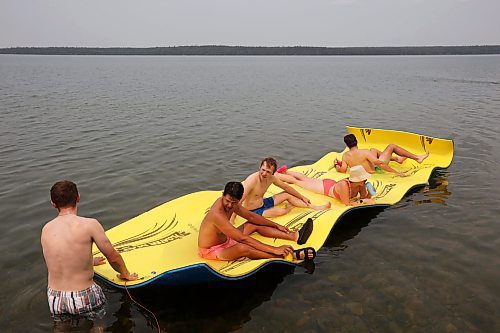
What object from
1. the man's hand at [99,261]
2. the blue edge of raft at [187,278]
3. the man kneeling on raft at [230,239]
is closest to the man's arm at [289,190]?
the man kneeling on raft at [230,239]

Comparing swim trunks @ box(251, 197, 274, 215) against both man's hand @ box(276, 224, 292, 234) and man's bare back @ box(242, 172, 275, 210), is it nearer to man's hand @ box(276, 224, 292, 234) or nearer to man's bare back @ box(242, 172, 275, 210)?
man's bare back @ box(242, 172, 275, 210)

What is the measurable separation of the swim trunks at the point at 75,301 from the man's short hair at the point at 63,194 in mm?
1059

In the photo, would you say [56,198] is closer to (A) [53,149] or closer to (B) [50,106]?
(A) [53,149]

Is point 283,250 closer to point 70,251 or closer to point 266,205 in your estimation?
point 266,205

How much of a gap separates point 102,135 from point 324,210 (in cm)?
1151

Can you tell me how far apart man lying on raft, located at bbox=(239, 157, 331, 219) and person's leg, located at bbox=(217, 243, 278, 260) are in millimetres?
1615

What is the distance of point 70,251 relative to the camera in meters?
4.55

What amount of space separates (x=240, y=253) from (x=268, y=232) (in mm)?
1031

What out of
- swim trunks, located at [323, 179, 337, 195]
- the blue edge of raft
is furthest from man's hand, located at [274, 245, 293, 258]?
swim trunks, located at [323, 179, 337, 195]

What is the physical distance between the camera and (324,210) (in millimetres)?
8164

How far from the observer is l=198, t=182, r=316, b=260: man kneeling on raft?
577 centimetres

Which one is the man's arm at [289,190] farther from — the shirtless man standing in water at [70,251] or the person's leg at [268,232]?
the shirtless man standing in water at [70,251]

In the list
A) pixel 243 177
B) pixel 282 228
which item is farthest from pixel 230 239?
pixel 243 177

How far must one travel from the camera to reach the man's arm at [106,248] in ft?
15.2
